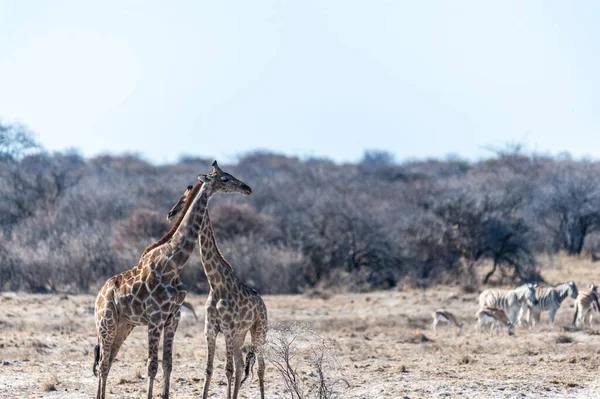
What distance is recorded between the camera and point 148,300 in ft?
36.5

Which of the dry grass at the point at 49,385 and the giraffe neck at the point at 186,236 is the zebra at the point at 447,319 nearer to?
the dry grass at the point at 49,385

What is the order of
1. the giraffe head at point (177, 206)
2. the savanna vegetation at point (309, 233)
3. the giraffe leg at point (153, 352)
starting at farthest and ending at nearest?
the savanna vegetation at point (309, 233)
the giraffe head at point (177, 206)
the giraffe leg at point (153, 352)

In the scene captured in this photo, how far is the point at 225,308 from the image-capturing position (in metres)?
11.4

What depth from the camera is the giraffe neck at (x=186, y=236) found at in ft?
36.9

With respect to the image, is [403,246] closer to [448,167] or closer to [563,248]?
[563,248]

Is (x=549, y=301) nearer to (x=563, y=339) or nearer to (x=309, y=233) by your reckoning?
(x=563, y=339)

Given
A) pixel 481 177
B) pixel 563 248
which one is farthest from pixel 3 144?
pixel 563 248

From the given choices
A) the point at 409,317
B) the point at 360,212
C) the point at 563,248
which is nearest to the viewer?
the point at 409,317

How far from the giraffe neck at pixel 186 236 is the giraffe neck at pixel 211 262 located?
0.51ft

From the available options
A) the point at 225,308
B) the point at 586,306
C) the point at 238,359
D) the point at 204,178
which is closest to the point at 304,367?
the point at 238,359

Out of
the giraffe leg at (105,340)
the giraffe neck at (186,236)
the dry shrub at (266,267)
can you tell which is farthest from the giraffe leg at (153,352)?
the dry shrub at (266,267)

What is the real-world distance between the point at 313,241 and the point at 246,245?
10.1ft

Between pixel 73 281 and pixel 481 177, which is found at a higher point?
pixel 481 177

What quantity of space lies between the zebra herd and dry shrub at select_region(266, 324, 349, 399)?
5.75 metres
